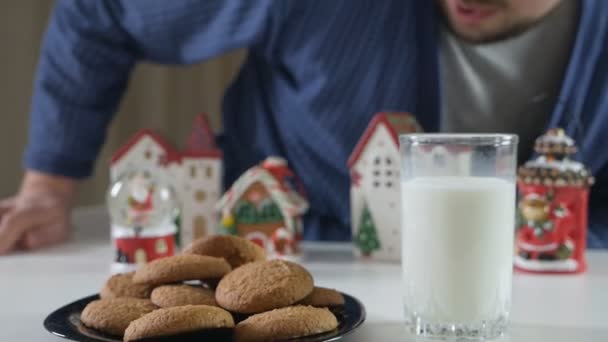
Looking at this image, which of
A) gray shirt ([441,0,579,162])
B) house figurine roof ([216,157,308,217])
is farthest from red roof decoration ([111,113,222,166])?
gray shirt ([441,0,579,162])

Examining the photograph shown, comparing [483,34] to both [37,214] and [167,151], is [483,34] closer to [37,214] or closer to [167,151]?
[167,151]

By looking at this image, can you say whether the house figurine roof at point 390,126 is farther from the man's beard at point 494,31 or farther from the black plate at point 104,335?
the black plate at point 104,335

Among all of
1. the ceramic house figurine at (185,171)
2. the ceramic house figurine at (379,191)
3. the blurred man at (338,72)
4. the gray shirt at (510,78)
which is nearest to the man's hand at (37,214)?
the blurred man at (338,72)

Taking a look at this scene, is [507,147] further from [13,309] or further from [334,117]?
[334,117]

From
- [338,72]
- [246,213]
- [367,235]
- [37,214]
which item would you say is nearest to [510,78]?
[338,72]

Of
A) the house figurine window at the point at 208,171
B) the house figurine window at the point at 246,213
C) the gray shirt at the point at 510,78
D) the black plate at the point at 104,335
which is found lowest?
the black plate at the point at 104,335

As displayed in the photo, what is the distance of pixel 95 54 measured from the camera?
141 cm

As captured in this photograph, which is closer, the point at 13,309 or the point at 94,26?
the point at 13,309

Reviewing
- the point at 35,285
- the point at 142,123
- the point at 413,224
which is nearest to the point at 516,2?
the point at 413,224

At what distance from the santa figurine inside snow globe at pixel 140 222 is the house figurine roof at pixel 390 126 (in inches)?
10.7

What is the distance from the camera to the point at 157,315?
590 mm

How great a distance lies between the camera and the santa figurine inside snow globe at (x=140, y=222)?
3.44ft

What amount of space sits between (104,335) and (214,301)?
94mm

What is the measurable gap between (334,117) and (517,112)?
30 cm
